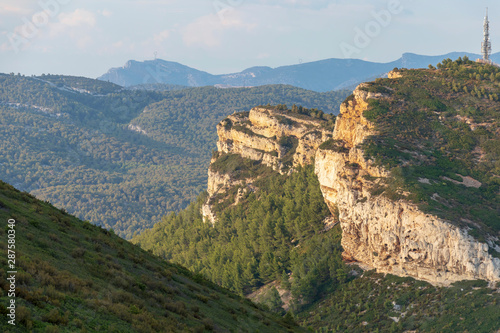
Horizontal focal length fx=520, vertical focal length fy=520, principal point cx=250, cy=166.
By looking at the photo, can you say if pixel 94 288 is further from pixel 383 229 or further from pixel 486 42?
pixel 486 42

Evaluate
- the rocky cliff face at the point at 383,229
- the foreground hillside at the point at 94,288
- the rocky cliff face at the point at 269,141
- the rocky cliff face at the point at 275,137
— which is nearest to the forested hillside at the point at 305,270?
the rocky cliff face at the point at 383,229

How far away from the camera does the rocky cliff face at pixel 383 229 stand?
→ 5331 centimetres

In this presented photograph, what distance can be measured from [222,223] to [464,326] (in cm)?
6420

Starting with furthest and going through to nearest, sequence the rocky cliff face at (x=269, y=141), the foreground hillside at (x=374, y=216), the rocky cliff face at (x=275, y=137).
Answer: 1. the rocky cliff face at (x=269, y=141)
2. the rocky cliff face at (x=275, y=137)
3. the foreground hillside at (x=374, y=216)

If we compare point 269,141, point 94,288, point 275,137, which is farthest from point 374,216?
point 275,137

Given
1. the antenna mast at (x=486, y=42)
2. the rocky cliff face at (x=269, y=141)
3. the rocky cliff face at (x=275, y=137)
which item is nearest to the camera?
the rocky cliff face at (x=275, y=137)

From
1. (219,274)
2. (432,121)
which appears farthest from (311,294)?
(432,121)

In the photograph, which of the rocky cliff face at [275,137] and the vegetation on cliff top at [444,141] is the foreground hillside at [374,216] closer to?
the vegetation on cliff top at [444,141]

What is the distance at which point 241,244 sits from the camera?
93.2 m

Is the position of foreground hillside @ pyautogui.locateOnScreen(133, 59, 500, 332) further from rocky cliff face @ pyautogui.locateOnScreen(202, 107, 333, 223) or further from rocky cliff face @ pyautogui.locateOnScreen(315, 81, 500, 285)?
rocky cliff face @ pyautogui.locateOnScreen(202, 107, 333, 223)

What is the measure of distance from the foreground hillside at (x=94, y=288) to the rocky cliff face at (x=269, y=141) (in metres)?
65.6

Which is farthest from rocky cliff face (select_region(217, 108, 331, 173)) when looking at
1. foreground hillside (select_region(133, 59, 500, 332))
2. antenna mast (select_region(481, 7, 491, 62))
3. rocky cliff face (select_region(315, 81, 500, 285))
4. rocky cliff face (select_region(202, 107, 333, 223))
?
antenna mast (select_region(481, 7, 491, 62))

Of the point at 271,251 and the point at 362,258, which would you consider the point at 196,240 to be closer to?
the point at 271,251

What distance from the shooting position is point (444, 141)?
7475 centimetres
